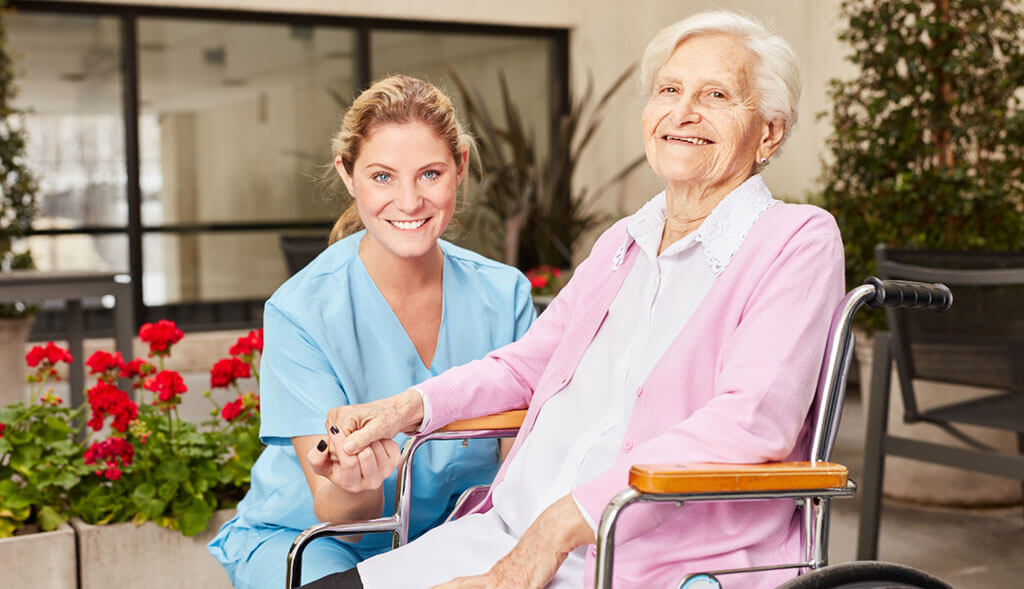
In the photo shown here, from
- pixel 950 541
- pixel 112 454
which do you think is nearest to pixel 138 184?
pixel 112 454

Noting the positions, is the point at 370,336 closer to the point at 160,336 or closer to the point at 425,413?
the point at 425,413

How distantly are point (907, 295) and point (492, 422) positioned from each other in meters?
0.67

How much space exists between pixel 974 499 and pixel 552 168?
146 inches

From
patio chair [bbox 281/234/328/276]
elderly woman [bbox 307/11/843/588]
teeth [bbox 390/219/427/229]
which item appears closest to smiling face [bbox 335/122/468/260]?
teeth [bbox 390/219/427/229]

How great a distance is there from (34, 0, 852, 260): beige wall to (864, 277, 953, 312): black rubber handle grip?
462cm

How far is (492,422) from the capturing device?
1.80 m

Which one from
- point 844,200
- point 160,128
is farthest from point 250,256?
point 844,200

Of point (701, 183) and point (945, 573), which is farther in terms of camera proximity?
point (945, 573)

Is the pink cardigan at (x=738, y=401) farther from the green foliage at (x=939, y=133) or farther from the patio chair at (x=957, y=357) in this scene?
the green foliage at (x=939, y=133)

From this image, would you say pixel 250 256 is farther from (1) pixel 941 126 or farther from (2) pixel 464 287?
(2) pixel 464 287

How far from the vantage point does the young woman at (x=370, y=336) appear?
1.76 meters

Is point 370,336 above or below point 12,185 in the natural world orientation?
below

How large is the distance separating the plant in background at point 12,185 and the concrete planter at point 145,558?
10.6 ft

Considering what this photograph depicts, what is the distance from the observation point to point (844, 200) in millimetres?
3986
